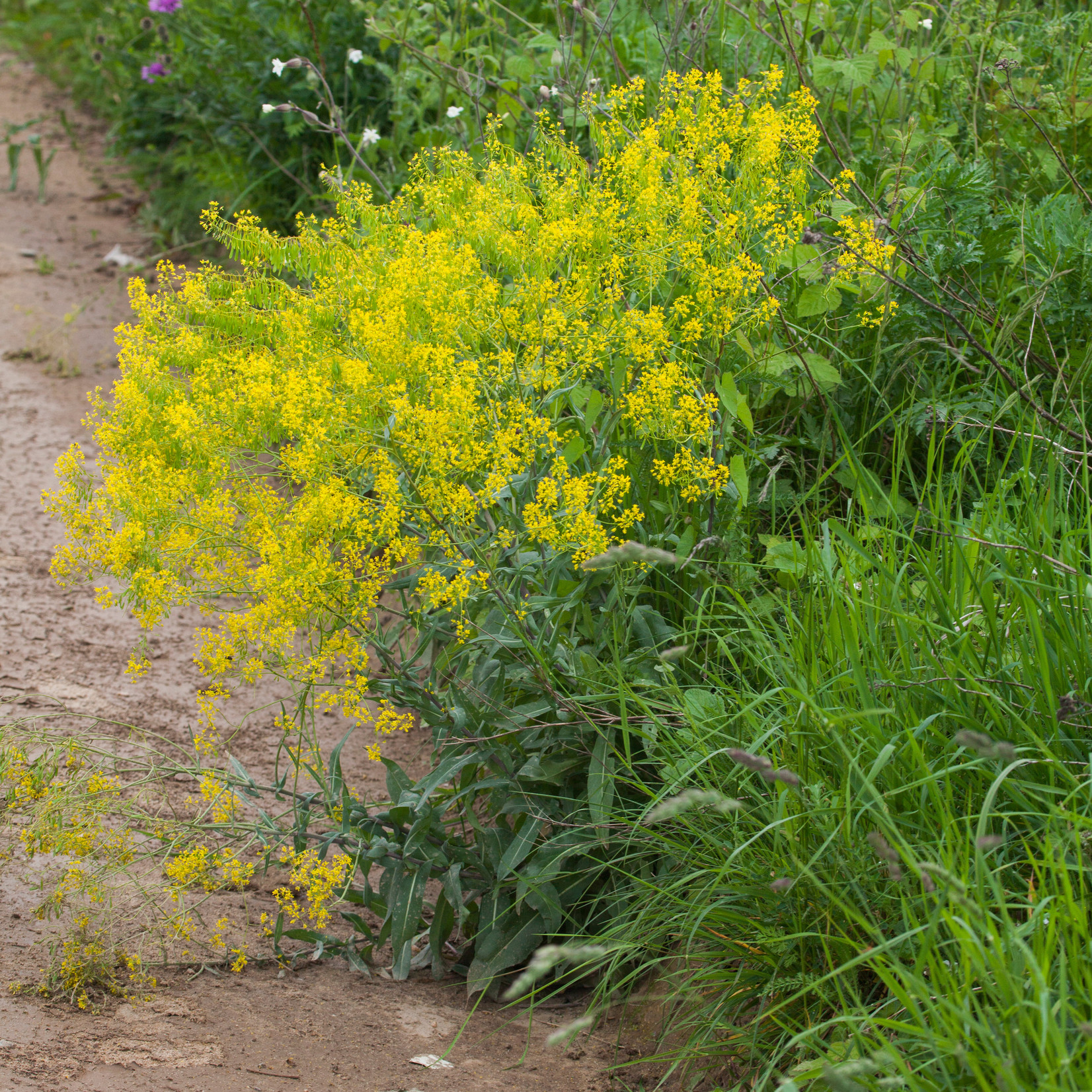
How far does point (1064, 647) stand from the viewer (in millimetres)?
1965

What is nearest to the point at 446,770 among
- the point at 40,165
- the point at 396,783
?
the point at 396,783

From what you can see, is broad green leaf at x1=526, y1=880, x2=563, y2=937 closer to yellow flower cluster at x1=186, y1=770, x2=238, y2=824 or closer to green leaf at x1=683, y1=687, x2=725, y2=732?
green leaf at x1=683, y1=687, x2=725, y2=732

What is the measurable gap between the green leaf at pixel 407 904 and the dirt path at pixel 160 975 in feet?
0.53

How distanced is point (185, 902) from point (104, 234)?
5883mm

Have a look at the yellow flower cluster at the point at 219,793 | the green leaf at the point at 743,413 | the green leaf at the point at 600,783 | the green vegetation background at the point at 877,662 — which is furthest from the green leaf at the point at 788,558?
the yellow flower cluster at the point at 219,793

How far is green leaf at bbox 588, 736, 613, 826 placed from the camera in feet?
7.34

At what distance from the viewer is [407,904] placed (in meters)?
2.33

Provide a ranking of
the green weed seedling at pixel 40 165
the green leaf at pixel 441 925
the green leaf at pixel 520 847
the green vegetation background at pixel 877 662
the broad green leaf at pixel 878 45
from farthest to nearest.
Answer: the green weed seedling at pixel 40 165
the broad green leaf at pixel 878 45
the green leaf at pixel 441 925
the green leaf at pixel 520 847
the green vegetation background at pixel 877 662

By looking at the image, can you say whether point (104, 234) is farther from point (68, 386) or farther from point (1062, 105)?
point (1062, 105)

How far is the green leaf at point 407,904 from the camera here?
2.33 meters

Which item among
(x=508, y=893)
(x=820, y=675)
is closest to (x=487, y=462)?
(x=820, y=675)

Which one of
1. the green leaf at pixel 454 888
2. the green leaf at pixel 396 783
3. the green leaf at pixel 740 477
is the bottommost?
the green leaf at pixel 454 888

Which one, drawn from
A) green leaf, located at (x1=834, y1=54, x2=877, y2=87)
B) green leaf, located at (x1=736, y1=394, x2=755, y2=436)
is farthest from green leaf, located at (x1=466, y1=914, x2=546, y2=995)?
green leaf, located at (x1=834, y1=54, x2=877, y2=87)

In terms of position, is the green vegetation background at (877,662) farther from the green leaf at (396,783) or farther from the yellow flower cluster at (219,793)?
the yellow flower cluster at (219,793)
